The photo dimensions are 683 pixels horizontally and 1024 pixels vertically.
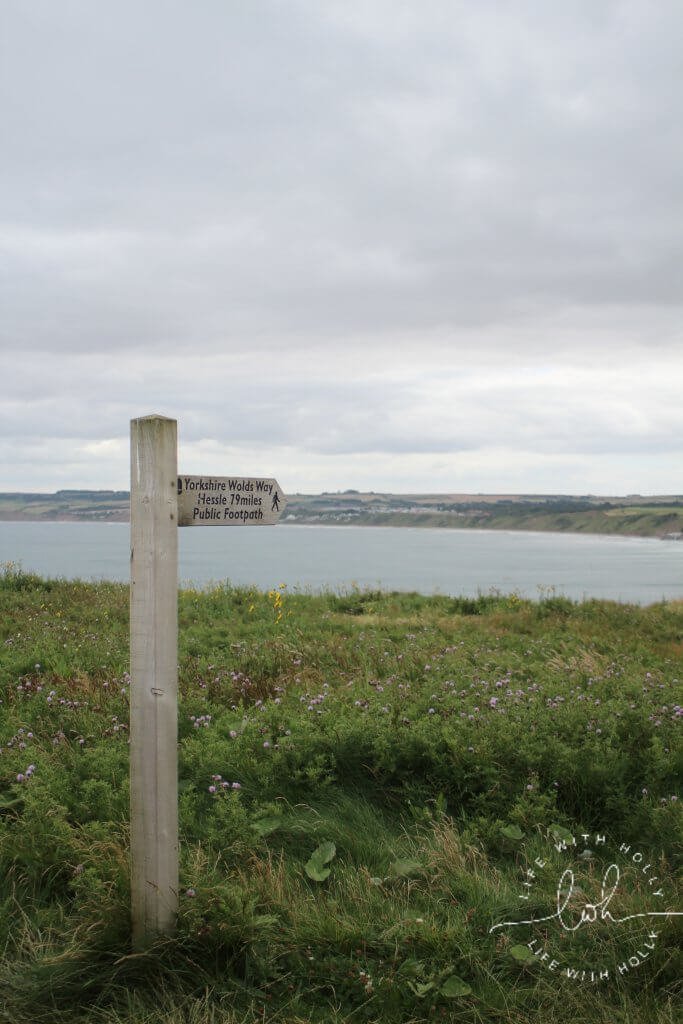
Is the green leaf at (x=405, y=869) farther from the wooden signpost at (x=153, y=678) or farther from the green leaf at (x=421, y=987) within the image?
the wooden signpost at (x=153, y=678)

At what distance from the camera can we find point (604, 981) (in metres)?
3.77

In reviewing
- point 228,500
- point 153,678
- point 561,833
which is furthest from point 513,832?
point 228,500

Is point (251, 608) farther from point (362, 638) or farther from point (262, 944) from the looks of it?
point (262, 944)

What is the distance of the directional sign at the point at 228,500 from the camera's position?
13.8 feet

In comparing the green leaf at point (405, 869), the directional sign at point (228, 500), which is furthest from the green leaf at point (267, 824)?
the directional sign at point (228, 500)

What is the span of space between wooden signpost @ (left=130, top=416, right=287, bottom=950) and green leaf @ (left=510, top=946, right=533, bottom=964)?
67.0 inches

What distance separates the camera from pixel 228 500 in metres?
4.36

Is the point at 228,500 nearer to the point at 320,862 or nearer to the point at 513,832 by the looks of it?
the point at 320,862

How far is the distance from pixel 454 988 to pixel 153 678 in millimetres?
2051

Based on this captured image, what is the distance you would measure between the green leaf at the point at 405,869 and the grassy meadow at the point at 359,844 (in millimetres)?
31

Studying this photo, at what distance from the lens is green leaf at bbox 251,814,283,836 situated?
4798 millimetres

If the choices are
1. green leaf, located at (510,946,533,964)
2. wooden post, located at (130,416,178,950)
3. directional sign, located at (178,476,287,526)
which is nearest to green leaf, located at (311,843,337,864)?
wooden post, located at (130,416,178,950)

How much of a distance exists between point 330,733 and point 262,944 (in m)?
2.21

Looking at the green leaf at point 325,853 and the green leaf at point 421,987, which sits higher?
the green leaf at point 325,853
